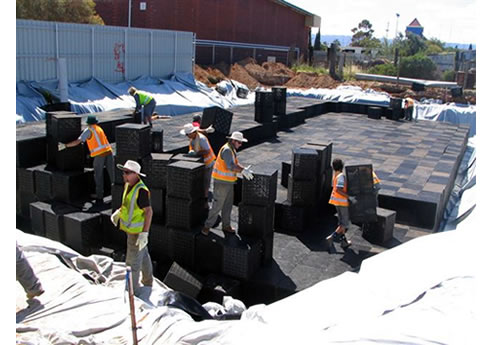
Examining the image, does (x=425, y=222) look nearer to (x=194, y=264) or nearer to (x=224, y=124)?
(x=194, y=264)

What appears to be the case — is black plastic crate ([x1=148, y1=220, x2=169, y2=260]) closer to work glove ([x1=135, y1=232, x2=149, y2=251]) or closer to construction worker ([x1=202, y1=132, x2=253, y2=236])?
construction worker ([x1=202, y1=132, x2=253, y2=236])

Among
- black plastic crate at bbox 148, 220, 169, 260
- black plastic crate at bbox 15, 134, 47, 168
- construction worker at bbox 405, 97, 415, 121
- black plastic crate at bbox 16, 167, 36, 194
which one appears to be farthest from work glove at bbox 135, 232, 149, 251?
construction worker at bbox 405, 97, 415, 121

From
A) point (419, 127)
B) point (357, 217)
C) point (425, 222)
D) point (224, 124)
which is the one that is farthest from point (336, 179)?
point (419, 127)

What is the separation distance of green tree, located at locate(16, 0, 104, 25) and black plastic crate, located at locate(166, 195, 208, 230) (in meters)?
24.0

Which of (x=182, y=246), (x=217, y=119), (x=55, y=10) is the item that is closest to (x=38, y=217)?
(x=182, y=246)

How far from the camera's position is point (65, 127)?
8961mm

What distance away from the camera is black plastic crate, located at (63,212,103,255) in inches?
303

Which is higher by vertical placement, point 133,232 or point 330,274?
point 133,232

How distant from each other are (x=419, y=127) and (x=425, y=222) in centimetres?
993

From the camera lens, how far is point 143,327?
4953 mm

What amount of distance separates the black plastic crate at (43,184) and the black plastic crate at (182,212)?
110 inches

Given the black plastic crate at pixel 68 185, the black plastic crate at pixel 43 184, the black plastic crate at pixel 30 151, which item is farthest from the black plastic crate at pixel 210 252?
the black plastic crate at pixel 30 151

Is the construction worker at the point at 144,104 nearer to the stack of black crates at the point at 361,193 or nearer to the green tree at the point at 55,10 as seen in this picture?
the stack of black crates at the point at 361,193

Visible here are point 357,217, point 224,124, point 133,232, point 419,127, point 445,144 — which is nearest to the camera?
point 133,232
